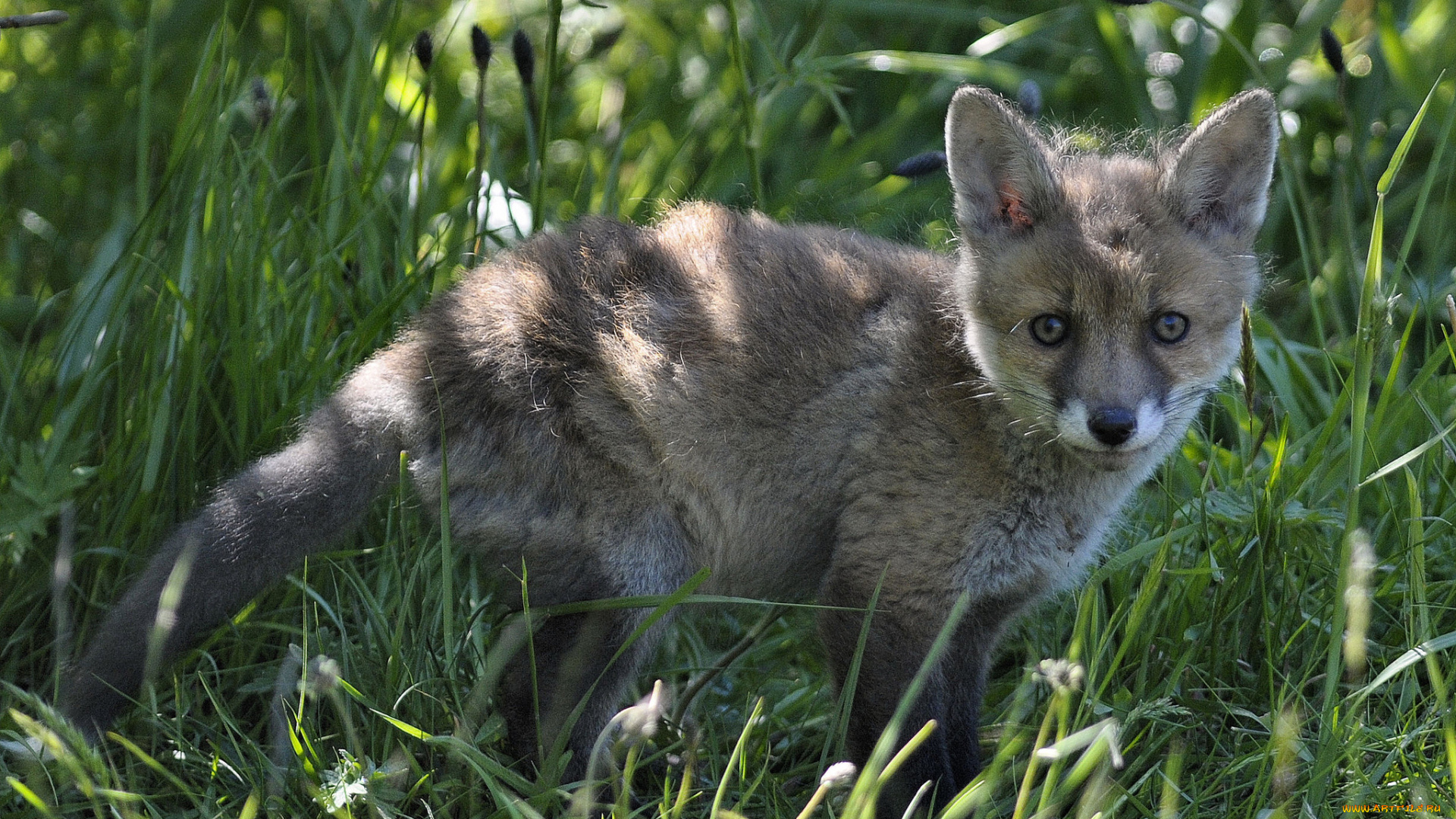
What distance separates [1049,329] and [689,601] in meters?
1.21

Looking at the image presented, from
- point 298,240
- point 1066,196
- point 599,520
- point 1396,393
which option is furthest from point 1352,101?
point 298,240

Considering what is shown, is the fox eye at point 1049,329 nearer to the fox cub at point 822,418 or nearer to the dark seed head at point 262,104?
the fox cub at point 822,418

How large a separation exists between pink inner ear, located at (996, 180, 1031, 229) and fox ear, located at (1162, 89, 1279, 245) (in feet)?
1.26

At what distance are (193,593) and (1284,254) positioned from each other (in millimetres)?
4868

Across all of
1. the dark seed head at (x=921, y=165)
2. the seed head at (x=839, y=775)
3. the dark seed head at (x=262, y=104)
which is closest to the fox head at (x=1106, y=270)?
the dark seed head at (x=921, y=165)

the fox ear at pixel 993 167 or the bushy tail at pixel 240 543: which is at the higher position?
the fox ear at pixel 993 167

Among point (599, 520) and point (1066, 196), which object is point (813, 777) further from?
point (1066, 196)

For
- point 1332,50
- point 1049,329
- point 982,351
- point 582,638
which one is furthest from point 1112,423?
point 1332,50

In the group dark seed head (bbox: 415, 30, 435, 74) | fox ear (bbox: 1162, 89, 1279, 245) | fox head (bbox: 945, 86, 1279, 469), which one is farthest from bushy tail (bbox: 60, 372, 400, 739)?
fox ear (bbox: 1162, 89, 1279, 245)

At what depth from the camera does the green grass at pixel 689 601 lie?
3070 mm

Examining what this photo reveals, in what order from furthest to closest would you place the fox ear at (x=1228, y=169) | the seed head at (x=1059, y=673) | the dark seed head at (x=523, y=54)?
the dark seed head at (x=523, y=54) → the fox ear at (x=1228, y=169) → the seed head at (x=1059, y=673)

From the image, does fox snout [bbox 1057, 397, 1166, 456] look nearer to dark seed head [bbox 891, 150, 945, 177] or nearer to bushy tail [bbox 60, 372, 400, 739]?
dark seed head [bbox 891, 150, 945, 177]

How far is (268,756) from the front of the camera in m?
3.35

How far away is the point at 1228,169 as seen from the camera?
3.47 m
